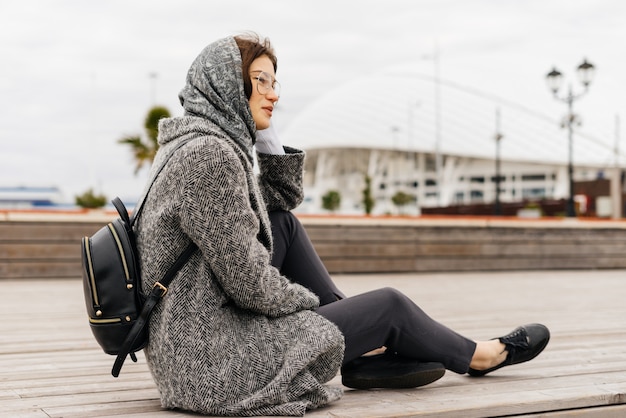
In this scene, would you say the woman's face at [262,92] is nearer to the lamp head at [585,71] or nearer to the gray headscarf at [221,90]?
the gray headscarf at [221,90]

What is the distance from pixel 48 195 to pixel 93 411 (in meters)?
55.6

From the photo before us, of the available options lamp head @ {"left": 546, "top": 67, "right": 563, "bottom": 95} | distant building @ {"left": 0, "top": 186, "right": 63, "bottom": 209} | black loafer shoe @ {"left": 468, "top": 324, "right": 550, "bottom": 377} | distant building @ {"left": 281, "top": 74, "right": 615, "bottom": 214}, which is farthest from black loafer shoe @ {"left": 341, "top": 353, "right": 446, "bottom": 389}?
distant building @ {"left": 0, "top": 186, "right": 63, "bottom": 209}

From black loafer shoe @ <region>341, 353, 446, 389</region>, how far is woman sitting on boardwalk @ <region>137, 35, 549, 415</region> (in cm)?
18

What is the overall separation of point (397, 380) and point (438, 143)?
52.5m

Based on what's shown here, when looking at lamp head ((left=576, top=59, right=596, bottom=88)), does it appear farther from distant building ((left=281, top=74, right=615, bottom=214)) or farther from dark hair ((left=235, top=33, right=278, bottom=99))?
distant building ((left=281, top=74, right=615, bottom=214))

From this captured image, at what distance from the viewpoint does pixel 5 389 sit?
8.62 ft

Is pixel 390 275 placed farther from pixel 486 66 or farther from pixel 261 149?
pixel 486 66

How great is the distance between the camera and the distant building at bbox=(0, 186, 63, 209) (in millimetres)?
53062

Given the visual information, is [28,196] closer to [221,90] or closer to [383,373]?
[383,373]

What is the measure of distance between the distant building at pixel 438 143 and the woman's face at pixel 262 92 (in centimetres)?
4897

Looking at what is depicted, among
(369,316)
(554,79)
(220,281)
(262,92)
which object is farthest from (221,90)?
(554,79)

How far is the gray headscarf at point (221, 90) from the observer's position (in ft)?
6.95

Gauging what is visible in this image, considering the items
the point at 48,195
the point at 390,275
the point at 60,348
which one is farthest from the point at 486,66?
the point at 60,348

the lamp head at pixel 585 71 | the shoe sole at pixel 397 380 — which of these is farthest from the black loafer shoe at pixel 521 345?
the lamp head at pixel 585 71
